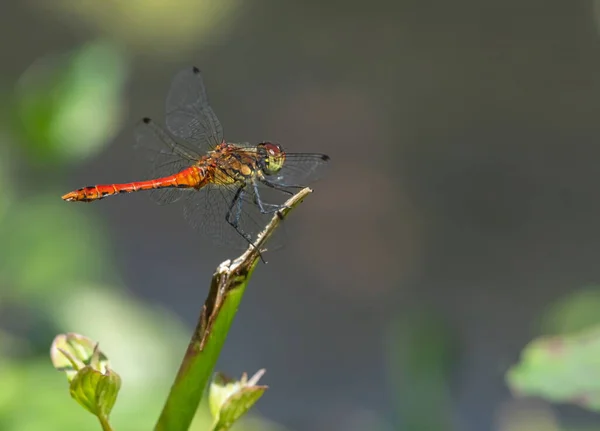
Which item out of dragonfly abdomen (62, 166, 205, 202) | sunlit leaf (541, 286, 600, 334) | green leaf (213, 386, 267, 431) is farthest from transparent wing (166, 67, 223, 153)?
sunlit leaf (541, 286, 600, 334)

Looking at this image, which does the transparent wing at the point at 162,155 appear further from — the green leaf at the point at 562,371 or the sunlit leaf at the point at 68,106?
the green leaf at the point at 562,371

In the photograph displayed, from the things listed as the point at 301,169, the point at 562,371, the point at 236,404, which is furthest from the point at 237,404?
the point at 301,169

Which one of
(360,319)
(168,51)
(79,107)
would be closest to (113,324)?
(79,107)

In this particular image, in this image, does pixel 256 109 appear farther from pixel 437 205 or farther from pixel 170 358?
pixel 170 358

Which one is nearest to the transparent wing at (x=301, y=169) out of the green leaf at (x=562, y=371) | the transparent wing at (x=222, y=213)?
the transparent wing at (x=222, y=213)

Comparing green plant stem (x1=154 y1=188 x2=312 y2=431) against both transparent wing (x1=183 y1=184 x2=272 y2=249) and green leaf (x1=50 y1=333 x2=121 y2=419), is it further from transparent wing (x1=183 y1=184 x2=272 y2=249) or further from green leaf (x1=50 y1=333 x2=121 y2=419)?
transparent wing (x1=183 y1=184 x2=272 y2=249)

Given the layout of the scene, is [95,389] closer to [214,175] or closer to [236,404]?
[236,404]
